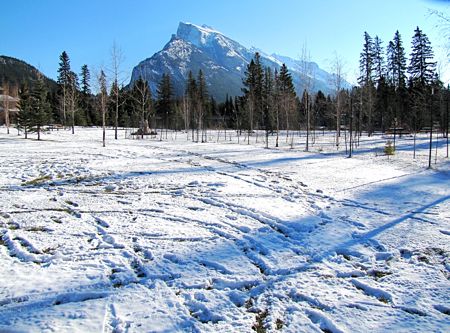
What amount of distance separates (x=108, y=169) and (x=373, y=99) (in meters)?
39.1

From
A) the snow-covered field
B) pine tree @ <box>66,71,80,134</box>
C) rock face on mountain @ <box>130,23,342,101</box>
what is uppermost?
rock face on mountain @ <box>130,23,342,101</box>

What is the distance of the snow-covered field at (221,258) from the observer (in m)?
3.19

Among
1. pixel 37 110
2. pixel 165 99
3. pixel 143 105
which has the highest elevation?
pixel 165 99

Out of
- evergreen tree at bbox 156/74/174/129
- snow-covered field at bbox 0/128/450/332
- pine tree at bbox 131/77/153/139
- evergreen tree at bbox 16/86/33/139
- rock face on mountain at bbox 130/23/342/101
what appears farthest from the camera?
rock face on mountain at bbox 130/23/342/101

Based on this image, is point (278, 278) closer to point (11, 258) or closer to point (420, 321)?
point (420, 321)

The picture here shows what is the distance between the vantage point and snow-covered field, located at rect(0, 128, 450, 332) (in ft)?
10.5

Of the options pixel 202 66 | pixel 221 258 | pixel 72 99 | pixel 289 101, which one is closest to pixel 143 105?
pixel 72 99

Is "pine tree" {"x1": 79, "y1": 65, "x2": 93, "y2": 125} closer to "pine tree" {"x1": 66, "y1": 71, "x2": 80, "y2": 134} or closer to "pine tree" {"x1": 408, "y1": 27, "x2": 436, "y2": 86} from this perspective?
"pine tree" {"x1": 66, "y1": 71, "x2": 80, "y2": 134}

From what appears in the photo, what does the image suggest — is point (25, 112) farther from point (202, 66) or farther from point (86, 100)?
point (202, 66)

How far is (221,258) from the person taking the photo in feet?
14.9

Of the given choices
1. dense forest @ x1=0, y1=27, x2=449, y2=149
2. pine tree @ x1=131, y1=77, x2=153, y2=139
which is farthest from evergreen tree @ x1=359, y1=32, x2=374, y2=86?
pine tree @ x1=131, y1=77, x2=153, y2=139

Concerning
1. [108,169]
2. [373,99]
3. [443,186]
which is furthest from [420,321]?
[373,99]

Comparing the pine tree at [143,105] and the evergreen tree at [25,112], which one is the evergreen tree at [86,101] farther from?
the evergreen tree at [25,112]

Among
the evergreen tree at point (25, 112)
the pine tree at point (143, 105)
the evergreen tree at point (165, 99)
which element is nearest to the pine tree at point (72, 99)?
the pine tree at point (143, 105)
